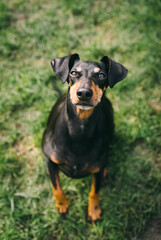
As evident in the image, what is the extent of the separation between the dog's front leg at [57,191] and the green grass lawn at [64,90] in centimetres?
14

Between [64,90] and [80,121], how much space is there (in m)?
1.88

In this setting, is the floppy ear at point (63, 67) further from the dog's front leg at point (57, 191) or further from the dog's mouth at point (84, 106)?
the dog's front leg at point (57, 191)

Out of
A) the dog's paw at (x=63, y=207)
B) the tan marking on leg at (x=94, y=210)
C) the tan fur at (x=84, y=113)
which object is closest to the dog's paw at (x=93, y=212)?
the tan marking on leg at (x=94, y=210)

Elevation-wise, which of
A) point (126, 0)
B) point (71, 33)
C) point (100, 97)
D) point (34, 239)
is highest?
point (126, 0)

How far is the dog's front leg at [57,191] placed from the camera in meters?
2.96

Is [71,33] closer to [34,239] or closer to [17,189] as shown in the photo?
[17,189]

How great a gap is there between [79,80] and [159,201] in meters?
2.35

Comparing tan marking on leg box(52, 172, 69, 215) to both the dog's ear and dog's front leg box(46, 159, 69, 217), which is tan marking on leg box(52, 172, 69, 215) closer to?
dog's front leg box(46, 159, 69, 217)

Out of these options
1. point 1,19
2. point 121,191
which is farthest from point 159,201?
point 1,19

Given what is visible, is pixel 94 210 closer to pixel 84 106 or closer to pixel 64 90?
pixel 84 106

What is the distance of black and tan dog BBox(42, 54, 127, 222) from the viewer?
7.68ft

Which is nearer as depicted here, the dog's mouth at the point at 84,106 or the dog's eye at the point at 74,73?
the dog's mouth at the point at 84,106

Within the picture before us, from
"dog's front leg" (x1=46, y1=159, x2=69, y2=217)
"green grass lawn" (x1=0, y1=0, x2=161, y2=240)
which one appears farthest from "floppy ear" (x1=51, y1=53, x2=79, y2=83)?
"green grass lawn" (x1=0, y1=0, x2=161, y2=240)

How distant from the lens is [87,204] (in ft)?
11.2
